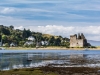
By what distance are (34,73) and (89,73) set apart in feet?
32.4

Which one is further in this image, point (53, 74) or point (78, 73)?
point (78, 73)

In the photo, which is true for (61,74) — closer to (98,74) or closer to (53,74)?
(53,74)

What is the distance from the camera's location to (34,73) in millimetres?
49344

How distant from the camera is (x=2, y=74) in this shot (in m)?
48.6

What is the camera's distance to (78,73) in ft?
172

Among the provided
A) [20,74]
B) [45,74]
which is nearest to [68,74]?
[45,74]

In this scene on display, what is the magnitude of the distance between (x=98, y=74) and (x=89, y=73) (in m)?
2.11

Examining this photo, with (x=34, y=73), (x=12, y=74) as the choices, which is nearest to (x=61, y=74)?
(x=34, y=73)

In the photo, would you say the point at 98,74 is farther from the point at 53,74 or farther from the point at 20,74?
the point at 20,74

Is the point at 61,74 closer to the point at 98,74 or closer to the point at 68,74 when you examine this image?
the point at 68,74

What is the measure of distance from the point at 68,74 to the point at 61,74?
119cm

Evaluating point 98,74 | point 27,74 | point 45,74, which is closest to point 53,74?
point 45,74

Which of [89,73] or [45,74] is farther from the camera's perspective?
[89,73]

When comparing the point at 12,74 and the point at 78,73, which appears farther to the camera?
the point at 78,73
